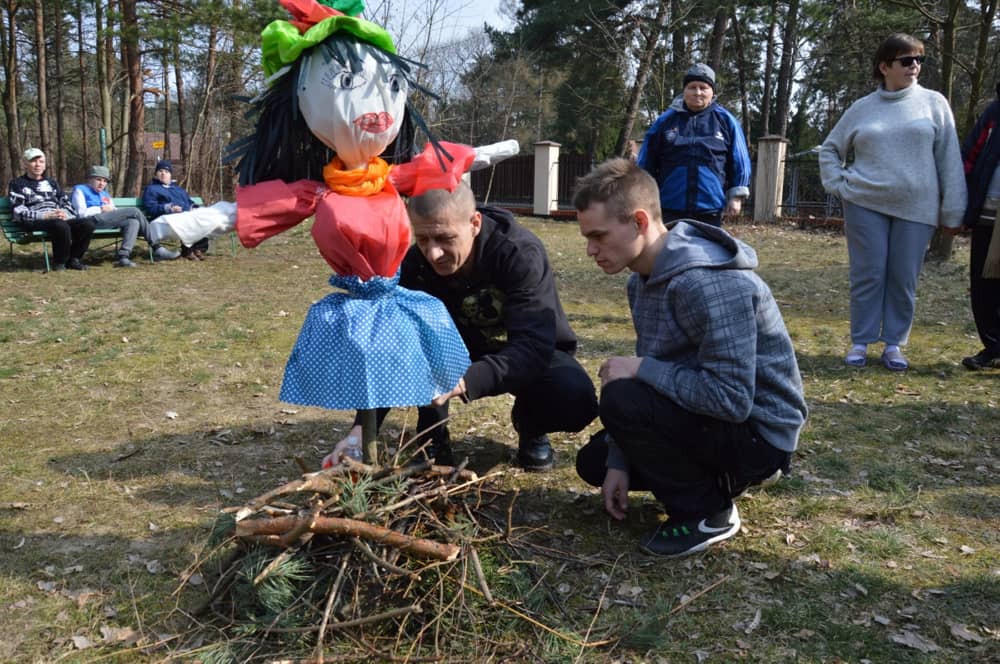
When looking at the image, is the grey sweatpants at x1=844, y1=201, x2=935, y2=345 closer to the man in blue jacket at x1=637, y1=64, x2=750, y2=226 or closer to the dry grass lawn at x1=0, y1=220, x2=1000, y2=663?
the dry grass lawn at x1=0, y1=220, x2=1000, y2=663

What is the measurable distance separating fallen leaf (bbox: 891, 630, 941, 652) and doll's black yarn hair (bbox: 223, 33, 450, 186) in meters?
1.99

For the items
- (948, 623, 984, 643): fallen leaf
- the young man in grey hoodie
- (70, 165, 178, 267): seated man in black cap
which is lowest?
(948, 623, 984, 643): fallen leaf

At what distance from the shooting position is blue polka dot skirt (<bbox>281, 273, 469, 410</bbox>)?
2268 mm

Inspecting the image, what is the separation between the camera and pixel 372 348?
89.8 inches

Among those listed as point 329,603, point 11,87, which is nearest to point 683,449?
point 329,603

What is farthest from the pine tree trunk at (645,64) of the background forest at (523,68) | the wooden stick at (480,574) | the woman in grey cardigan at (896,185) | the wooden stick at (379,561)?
the wooden stick at (379,561)

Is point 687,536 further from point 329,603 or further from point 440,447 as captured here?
point 329,603

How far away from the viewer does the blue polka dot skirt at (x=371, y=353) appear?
2.27m

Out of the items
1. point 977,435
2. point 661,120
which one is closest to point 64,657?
point 977,435

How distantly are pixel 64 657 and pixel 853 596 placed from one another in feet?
7.51

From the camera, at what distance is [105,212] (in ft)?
30.9

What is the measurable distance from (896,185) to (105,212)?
28.4 ft

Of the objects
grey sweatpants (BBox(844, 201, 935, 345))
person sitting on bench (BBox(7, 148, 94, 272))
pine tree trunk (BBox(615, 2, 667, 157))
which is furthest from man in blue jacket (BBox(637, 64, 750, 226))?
pine tree trunk (BBox(615, 2, 667, 157))

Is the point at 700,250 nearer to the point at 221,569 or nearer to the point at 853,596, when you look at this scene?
the point at 853,596
